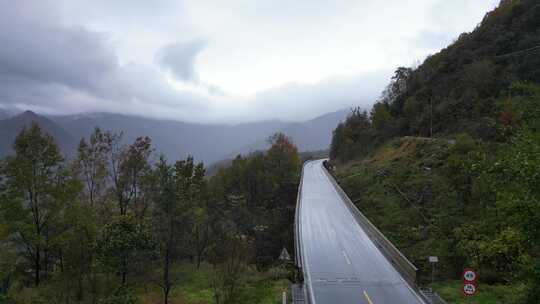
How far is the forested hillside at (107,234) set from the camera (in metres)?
20.0

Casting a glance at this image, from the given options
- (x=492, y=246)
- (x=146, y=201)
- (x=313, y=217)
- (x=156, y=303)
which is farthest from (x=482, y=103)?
(x=156, y=303)

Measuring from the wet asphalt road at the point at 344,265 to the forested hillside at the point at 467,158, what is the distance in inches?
101

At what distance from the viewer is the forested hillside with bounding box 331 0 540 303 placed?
51.8 feet

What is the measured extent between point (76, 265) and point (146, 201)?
10.6m

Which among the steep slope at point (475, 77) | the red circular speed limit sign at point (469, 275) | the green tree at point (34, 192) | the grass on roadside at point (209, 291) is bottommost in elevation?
the grass on roadside at point (209, 291)

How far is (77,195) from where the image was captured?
2661cm

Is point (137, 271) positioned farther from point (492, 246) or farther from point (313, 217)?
point (313, 217)

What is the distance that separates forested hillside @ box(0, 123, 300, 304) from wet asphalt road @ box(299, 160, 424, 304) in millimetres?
2440

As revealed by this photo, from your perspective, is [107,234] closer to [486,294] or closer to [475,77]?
[486,294]

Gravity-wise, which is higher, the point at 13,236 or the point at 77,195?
the point at 77,195

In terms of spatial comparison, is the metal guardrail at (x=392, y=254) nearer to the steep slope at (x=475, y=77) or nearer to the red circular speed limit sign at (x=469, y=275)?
the red circular speed limit sign at (x=469, y=275)

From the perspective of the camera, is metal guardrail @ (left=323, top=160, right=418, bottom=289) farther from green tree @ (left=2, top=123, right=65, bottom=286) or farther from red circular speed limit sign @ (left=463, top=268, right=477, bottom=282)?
green tree @ (left=2, top=123, right=65, bottom=286)

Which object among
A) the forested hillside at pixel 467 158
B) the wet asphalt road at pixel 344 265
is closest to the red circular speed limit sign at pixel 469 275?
the forested hillside at pixel 467 158

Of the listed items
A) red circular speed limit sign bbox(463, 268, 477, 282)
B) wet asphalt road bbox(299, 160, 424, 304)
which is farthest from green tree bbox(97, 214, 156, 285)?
red circular speed limit sign bbox(463, 268, 477, 282)
